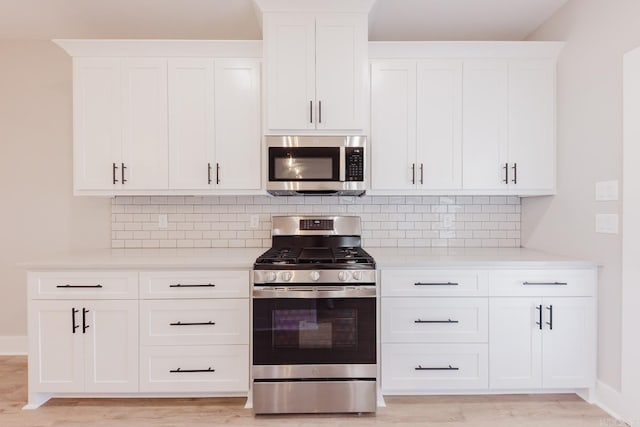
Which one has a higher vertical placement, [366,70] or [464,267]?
[366,70]

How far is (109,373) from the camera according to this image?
2.28m

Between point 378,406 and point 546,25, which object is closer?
point 378,406

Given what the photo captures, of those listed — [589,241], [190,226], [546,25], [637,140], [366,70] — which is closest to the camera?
[637,140]

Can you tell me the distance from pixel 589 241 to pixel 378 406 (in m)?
1.77

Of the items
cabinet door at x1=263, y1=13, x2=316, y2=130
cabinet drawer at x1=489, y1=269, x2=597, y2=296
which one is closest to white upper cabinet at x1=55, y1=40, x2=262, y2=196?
cabinet door at x1=263, y1=13, x2=316, y2=130

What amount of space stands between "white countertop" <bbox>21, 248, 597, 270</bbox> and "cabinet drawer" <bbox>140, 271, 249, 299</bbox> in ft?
0.16

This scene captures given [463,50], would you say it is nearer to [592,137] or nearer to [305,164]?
[592,137]

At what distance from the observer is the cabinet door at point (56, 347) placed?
2266 mm

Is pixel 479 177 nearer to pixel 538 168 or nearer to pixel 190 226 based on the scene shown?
pixel 538 168

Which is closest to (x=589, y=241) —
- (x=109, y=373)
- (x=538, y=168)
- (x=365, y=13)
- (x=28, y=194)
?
(x=538, y=168)

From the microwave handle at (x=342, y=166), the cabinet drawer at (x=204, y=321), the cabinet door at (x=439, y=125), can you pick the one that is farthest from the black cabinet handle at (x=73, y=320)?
the cabinet door at (x=439, y=125)

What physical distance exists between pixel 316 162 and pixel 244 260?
2.78 ft

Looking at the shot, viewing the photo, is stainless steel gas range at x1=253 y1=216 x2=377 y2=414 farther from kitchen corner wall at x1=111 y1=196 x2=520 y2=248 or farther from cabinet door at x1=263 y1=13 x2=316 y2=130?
cabinet door at x1=263 y1=13 x2=316 y2=130

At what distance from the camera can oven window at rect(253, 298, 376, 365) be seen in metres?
2.19
